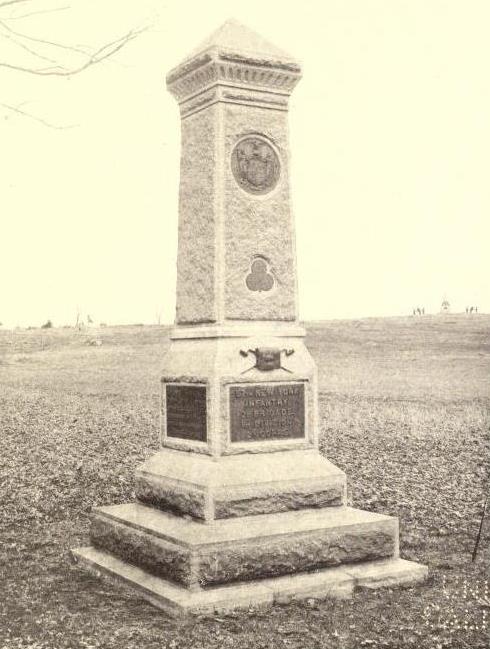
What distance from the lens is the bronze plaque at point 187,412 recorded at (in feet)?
23.8

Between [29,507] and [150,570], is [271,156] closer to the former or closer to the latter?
[150,570]

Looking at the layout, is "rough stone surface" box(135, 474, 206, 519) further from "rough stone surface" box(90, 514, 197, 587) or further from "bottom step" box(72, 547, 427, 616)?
"bottom step" box(72, 547, 427, 616)

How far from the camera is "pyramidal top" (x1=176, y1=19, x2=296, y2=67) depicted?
7.40m

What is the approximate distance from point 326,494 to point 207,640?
6.58 feet

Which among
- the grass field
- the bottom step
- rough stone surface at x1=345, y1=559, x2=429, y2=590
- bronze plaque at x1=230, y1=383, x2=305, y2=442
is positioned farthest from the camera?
bronze plaque at x1=230, y1=383, x2=305, y2=442

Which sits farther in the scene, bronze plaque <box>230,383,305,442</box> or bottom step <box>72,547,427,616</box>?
bronze plaque <box>230,383,305,442</box>

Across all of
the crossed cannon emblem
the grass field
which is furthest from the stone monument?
the grass field

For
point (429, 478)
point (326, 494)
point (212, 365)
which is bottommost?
point (429, 478)

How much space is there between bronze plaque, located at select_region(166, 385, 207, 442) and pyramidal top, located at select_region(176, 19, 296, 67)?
2884 millimetres

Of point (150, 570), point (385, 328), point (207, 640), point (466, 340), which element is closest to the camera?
point (207, 640)

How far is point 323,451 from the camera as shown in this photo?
1402cm

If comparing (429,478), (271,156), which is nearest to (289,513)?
(271,156)

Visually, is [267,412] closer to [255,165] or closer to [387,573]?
[387,573]

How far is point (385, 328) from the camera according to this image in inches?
1206
